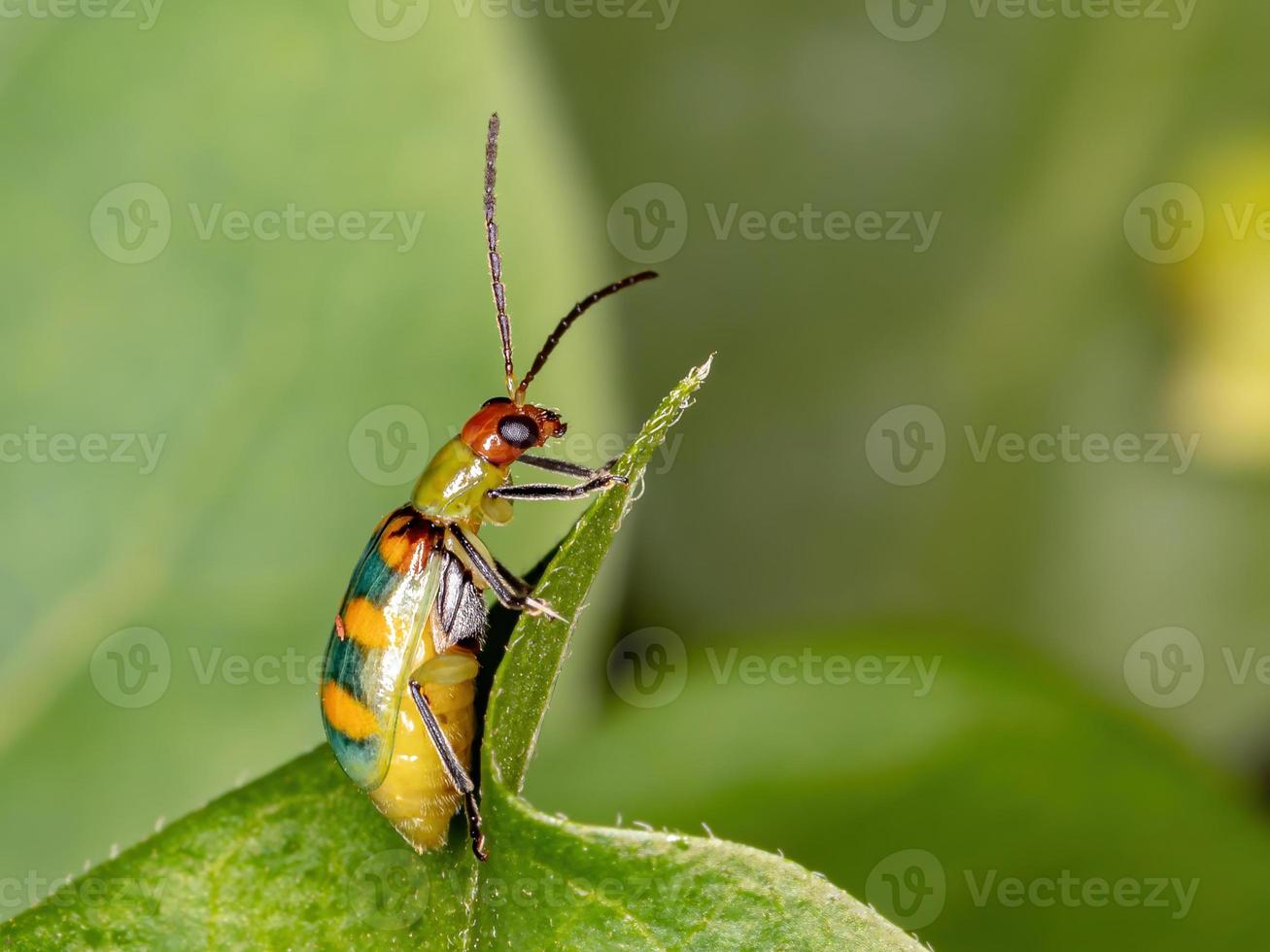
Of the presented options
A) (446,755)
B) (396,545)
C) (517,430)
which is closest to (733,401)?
(517,430)

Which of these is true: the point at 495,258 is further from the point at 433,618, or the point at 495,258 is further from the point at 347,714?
the point at 347,714

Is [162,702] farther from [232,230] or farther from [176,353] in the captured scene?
[232,230]

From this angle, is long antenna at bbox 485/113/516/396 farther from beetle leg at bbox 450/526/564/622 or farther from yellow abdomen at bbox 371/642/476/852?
yellow abdomen at bbox 371/642/476/852

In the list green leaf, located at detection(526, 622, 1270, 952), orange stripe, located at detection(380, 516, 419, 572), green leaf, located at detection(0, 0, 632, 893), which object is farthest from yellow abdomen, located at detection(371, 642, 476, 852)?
green leaf, located at detection(0, 0, 632, 893)

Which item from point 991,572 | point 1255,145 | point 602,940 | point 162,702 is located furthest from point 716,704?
point 1255,145

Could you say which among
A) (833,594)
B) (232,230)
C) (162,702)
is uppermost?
(232,230)

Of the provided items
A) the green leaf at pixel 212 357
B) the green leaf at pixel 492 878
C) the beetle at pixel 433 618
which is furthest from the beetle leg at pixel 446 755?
the green leaf at pixel 212 357

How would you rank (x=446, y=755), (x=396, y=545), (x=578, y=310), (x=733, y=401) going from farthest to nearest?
1. (x=733, y=401)
2. (x=578, y=310)
3. (x=396, y=545)
4. (x=446, y=755)
